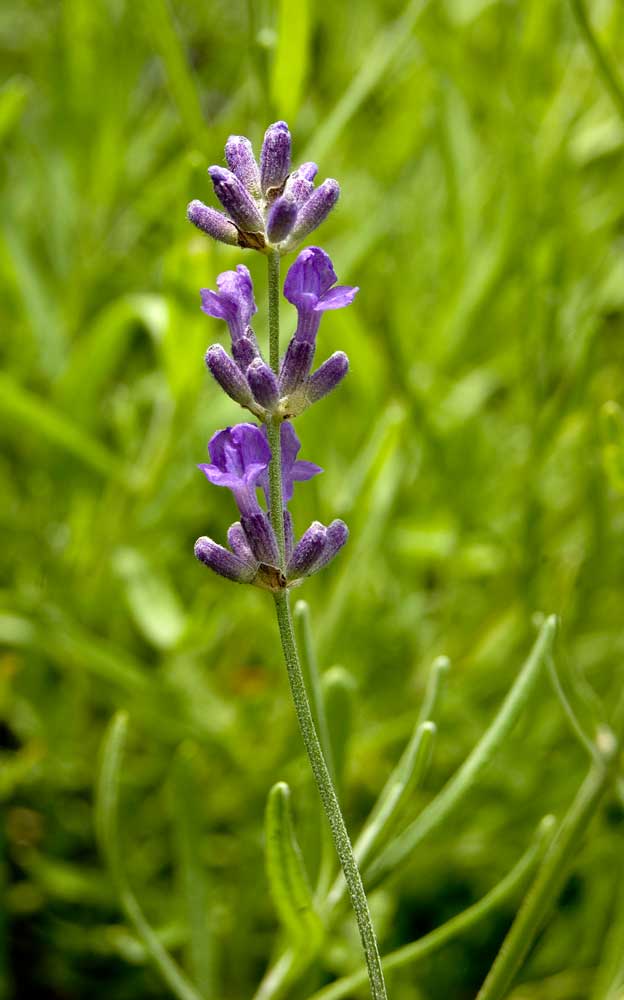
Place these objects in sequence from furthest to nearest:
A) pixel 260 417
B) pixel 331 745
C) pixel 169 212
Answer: pixel 169 212 → pixel 331 745 → pixel 260 417

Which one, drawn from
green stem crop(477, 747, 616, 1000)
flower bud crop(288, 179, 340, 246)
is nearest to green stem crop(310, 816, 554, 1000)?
green stem crop(477, 747, 616, 1000)

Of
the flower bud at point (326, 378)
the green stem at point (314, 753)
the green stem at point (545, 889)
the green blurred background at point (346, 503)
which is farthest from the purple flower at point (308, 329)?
the green blurred background at point (346, 503)

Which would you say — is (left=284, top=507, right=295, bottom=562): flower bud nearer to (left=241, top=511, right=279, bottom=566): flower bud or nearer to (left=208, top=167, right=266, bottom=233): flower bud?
(left=241, top=511, right=279, bottom=566): flower bud

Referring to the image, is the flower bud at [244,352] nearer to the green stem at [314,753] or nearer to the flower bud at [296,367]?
the flower bud at [296,367]

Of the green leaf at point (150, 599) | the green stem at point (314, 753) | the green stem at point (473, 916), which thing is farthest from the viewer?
the green leaf at point (150, 599)

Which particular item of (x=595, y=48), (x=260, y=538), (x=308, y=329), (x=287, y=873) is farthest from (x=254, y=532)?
(x=595, y=48)

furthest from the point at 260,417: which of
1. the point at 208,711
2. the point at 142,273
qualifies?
the point at 142,273

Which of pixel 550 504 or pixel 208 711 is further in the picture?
pixel 550 504

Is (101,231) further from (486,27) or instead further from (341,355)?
(341,355)
